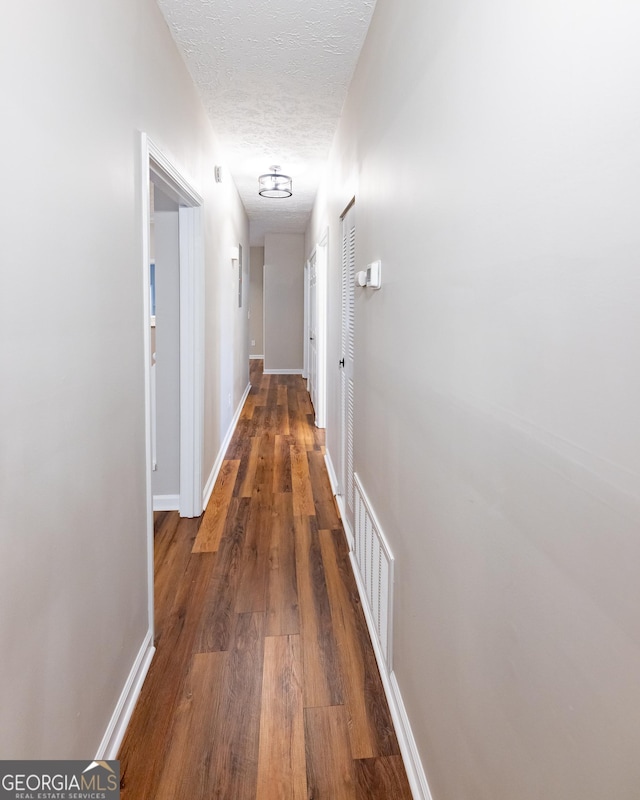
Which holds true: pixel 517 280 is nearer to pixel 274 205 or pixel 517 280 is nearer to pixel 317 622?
pixel 317 622

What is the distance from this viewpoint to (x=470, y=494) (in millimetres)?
1022

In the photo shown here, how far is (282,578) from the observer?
253 cm

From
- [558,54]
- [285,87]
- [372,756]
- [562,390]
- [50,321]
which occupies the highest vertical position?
[285,87]

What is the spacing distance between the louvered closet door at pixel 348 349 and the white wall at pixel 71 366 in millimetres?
1209

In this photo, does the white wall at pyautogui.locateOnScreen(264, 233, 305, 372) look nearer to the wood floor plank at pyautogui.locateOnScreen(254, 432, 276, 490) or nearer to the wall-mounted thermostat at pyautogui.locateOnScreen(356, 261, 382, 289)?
the wood floor plank at pyautogui.locateOnScreen(254, 432, 276, 490)

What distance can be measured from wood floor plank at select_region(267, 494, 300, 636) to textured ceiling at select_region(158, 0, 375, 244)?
8.11 feet

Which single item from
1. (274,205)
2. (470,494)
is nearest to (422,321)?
(470,494)

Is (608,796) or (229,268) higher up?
(229,268)

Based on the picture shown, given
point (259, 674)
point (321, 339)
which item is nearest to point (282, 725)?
point (259, 674)

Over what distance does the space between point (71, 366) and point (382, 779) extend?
142 centimetres

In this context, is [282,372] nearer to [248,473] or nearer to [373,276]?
[248,473]

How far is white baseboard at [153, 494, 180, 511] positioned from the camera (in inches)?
128

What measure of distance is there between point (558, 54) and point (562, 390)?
1.54 ft

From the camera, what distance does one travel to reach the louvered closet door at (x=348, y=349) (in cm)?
277
